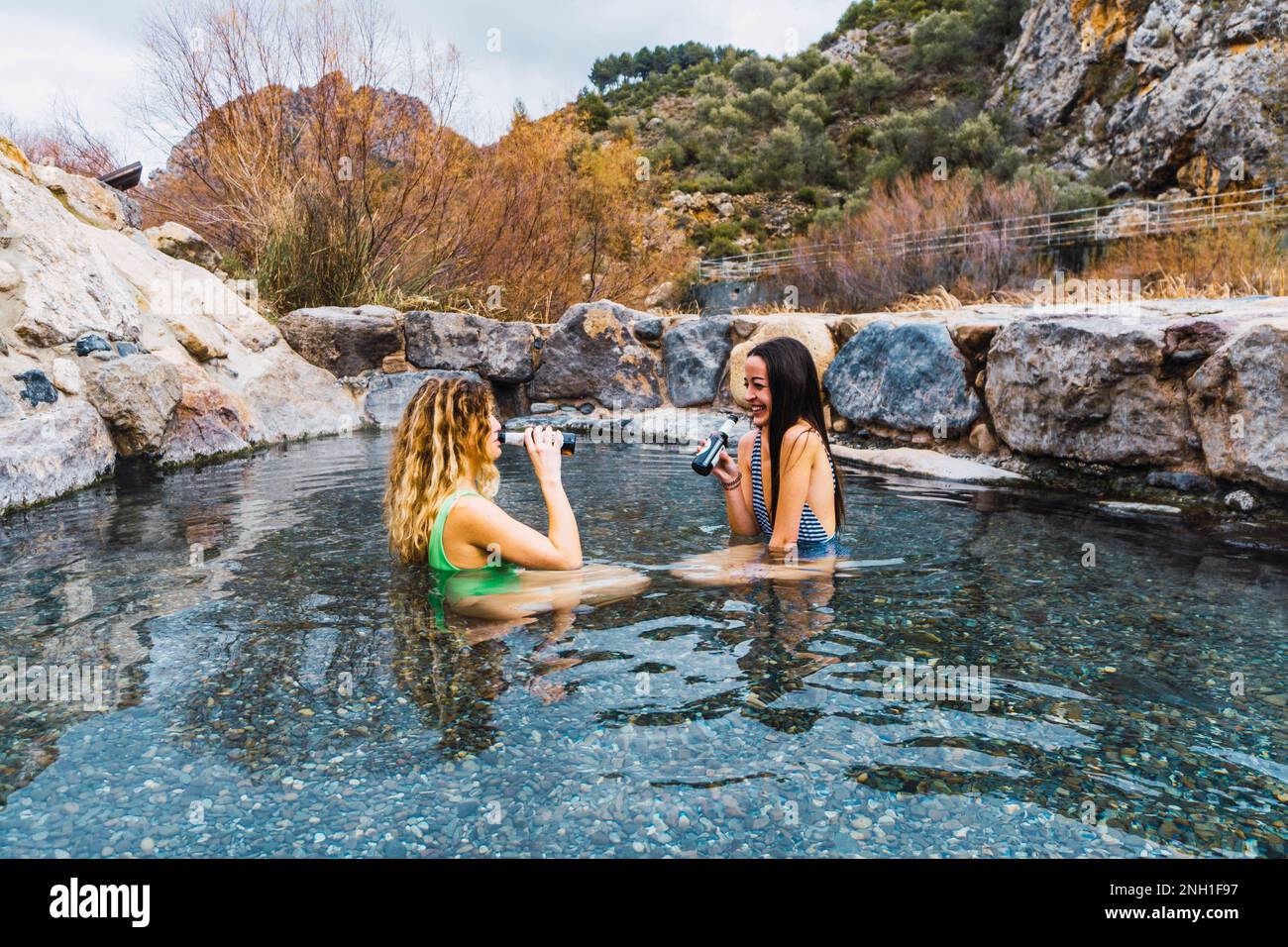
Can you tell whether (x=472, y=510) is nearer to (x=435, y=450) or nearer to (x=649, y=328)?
(x=435, y=450)

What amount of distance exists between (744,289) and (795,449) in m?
13.9

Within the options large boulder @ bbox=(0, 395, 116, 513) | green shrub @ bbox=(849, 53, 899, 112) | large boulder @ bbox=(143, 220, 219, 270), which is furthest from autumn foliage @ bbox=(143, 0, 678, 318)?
green shrub @ bbox=(849, 53, 899, 112)

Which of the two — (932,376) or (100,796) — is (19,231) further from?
(932,376)

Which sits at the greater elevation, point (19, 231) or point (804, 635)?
point (19, 231)

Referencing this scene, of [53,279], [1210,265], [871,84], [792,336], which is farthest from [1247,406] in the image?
[871,84]

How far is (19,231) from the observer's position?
577 cm

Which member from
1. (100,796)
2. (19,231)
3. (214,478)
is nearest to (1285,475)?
(100,796)

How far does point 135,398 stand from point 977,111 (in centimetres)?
2596

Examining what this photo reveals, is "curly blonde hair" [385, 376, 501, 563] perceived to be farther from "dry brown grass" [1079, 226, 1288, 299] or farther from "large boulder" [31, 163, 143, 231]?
"large boulder" [31, 163, 143, 231]

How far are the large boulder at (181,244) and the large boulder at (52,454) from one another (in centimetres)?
422

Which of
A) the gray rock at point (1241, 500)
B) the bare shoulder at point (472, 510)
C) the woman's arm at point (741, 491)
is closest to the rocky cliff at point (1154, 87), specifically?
the gray rock at point (1241, 500)

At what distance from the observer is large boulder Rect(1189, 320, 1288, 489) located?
4113mm

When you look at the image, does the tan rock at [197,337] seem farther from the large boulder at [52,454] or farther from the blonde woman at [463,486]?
the blonde woman at [463,486]

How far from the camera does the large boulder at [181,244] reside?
29.1ft
